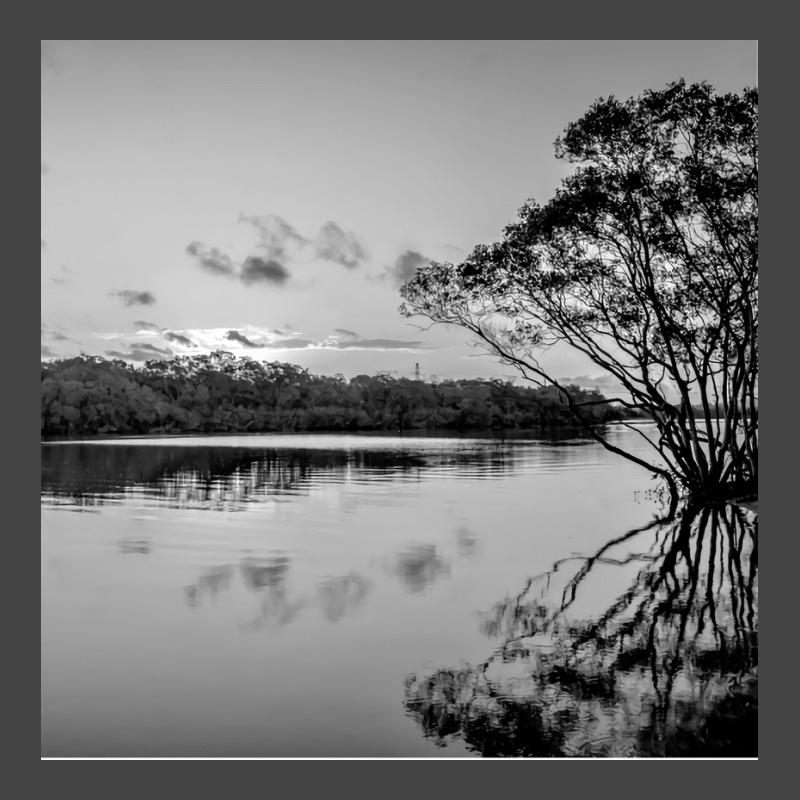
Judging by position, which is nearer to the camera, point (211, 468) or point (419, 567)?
point (419, 567)

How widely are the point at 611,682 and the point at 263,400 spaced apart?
43.2 ft

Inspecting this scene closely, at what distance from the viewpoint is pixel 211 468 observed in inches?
846

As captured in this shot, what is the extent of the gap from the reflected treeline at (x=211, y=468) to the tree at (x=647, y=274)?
18.9ft

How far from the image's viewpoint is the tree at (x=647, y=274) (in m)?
9.27

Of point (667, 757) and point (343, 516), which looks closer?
point (667, 757)

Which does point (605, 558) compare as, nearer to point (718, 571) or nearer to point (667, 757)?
point (718, 571)

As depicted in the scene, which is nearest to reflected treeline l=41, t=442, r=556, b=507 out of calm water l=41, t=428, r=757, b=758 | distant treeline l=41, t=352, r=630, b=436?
distant treeline l=41, t=352, r=630, b=436

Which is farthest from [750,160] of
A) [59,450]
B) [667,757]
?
[59,450]

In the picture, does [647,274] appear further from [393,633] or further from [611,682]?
[611,682]

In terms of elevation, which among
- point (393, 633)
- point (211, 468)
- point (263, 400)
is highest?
point (263, 400)

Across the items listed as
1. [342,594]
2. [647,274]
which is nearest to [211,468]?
[647,274]
